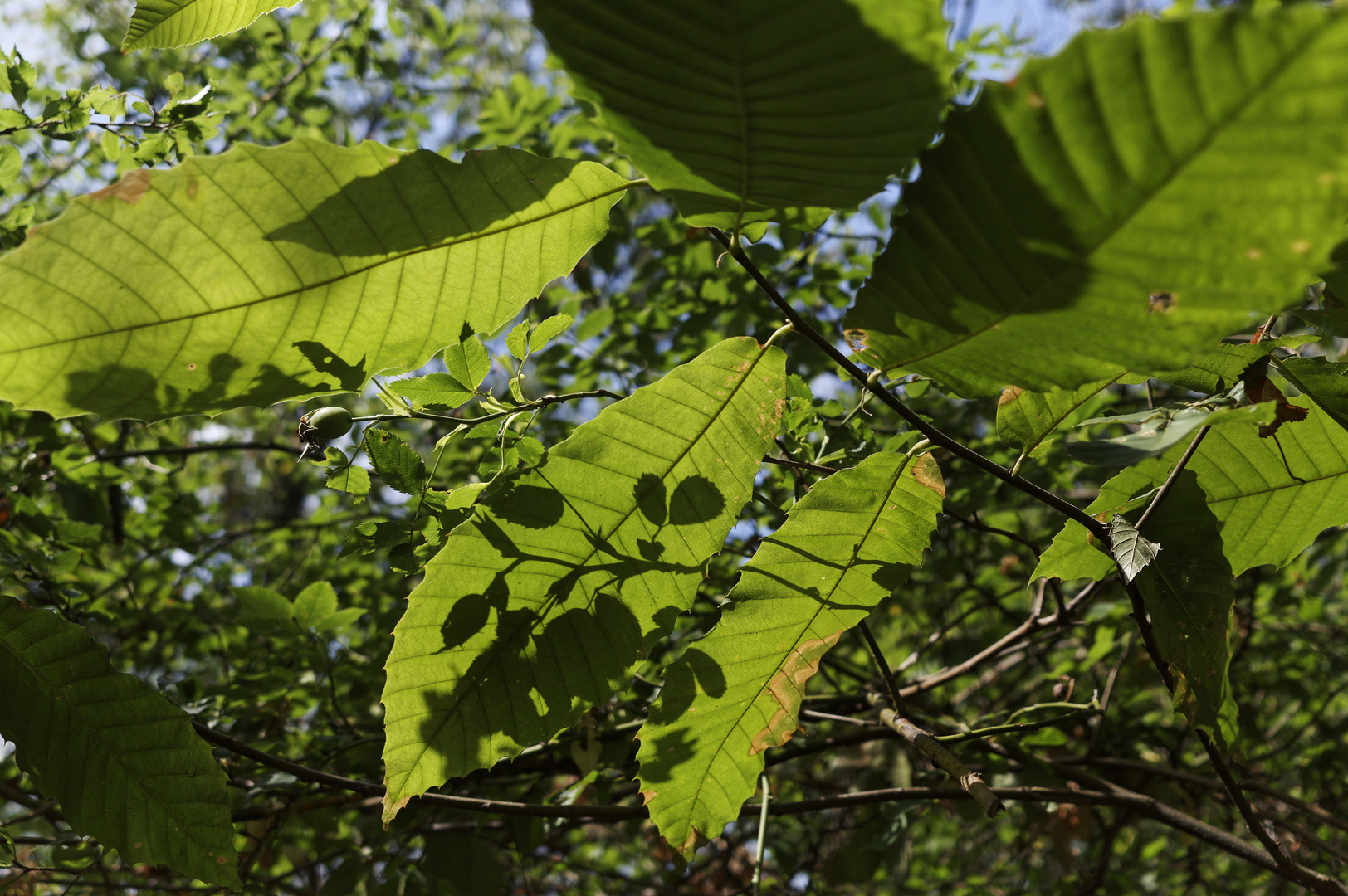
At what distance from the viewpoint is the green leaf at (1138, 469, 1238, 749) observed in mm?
902

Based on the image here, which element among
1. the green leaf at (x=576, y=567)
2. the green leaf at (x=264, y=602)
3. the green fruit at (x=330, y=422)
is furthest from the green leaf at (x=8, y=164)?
the green leaf at (x=576, y=567)

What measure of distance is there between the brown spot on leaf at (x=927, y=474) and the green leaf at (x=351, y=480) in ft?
2.24

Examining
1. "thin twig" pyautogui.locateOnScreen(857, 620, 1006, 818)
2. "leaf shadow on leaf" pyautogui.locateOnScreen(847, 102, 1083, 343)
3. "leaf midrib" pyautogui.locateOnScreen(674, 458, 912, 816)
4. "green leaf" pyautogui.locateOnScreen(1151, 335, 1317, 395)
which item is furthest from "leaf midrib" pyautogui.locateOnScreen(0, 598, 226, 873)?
"green leaf" pyautogui.locateOnScreen(1151, 335, 1317, 395)

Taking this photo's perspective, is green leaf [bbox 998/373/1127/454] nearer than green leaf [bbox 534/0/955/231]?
No

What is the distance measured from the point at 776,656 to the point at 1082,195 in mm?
627

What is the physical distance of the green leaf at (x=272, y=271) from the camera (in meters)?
0.66

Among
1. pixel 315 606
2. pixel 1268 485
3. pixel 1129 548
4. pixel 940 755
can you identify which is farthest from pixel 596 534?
pixel 315 606

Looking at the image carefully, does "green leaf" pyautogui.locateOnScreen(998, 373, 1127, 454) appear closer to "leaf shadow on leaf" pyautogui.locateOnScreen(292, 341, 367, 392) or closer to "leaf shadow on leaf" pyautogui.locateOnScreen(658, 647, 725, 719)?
"leaf shadow on leaf" pyautogui.locateOnScreen(658, 647, 725, 719)

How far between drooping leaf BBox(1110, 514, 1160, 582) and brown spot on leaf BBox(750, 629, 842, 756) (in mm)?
311

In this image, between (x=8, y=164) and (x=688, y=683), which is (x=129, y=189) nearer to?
(x=688, y=683)

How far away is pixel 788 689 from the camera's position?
3.22 ft

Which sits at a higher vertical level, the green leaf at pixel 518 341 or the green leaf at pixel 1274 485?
the green leaf at pixel 518 341

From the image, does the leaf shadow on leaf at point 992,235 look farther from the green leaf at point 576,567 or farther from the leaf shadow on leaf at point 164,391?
the leaf shadow on leaf at point 164,391

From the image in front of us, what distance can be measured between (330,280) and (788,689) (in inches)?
26.4
